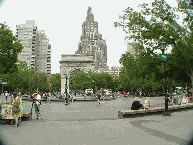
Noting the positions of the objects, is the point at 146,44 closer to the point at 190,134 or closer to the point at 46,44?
the point at 190,134

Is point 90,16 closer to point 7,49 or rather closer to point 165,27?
point 7,49

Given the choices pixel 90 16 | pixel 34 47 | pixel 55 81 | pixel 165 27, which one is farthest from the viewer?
pixel 90 16

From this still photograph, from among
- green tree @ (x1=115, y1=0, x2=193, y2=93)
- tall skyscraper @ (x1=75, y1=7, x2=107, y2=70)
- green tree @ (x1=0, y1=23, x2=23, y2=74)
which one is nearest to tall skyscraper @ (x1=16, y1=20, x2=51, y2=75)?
tall skyscraper @ (x1=75, y1=7, x2=107, y2=70)

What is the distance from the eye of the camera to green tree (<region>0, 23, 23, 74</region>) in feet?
94.2

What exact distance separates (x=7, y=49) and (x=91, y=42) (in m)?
153

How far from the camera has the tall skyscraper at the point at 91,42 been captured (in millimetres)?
177750

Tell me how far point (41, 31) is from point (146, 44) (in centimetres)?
11749

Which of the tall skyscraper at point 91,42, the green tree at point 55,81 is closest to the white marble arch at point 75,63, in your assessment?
the green tree at point 55,81

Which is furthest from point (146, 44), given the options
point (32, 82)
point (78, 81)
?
point (78, 81)

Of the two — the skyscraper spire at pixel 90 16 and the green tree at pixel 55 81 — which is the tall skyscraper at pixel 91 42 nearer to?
the skyscraper spire at pixel 90 16

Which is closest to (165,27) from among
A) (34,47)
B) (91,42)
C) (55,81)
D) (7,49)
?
(7,49)

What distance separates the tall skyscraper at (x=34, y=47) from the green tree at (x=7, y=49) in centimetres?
8684

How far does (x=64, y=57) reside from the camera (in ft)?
307

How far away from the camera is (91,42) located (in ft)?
594
